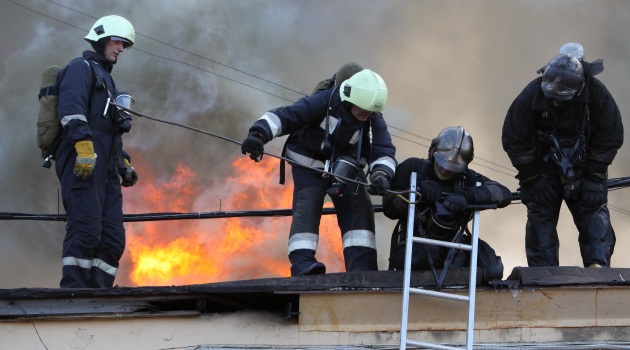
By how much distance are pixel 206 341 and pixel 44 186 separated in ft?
36.4

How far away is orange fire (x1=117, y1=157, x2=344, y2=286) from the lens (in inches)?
678

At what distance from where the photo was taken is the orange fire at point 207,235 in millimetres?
17219

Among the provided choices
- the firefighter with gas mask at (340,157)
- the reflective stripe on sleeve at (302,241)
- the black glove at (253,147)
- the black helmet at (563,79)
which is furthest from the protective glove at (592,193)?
the black glove at (253,147)

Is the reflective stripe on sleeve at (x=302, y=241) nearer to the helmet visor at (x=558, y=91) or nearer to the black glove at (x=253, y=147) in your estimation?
the black glove at (x=253, y=147)

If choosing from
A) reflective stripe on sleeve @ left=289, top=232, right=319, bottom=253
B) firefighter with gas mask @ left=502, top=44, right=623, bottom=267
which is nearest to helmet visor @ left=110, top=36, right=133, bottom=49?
reflective stripe on sleeve @ left=289, top=232, right=319, bottom=253

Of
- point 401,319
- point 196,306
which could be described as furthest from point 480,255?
point 196,306

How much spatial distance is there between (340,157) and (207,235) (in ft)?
27.5

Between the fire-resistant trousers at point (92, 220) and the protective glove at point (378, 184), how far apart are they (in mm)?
1908

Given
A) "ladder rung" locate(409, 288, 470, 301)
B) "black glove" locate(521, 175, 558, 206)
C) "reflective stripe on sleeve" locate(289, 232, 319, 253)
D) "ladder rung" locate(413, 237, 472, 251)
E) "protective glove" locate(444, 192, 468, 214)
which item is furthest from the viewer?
"black glove" locate(521, 175, 558, 206)

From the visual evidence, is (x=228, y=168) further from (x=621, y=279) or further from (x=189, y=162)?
(x=621, y=279)

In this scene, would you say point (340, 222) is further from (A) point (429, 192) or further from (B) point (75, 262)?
(B) point (75, 262)

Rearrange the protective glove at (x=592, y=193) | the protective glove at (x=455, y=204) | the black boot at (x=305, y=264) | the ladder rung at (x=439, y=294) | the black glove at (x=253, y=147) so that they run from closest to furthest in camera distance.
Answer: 1. the ladder rung at (x=439, y=294)
2. the black glove at (x=253, y=147)
3. the protective glove at (x=455, y=204)
4. the black boot at (x=305, y=264)
5. the protective glove at (x=592, y=193)

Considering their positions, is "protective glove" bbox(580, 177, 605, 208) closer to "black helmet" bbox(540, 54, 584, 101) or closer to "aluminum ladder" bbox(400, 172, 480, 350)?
"black helmet" bbox(540, 54, 584, 101)

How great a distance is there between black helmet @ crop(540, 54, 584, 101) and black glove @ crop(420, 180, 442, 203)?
3.71 feet
